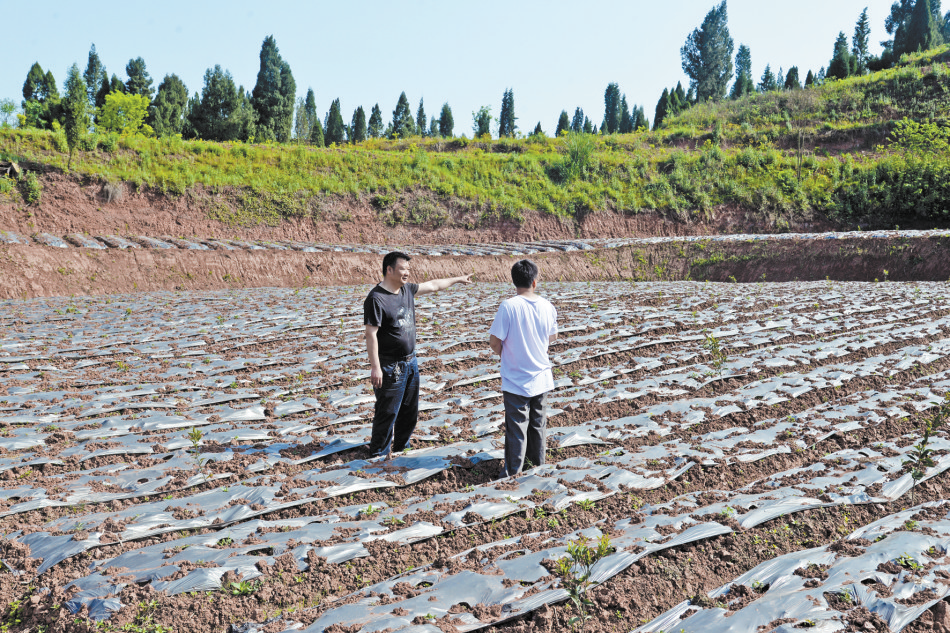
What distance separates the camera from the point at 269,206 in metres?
20.4

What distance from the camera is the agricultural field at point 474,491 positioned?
8.84 feet

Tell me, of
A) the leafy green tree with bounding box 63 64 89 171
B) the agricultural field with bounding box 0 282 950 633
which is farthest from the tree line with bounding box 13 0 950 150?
the agricultural field with bounding box 0 282 950 633

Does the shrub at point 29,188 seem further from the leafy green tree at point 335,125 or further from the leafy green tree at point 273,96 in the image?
the leafy green tree at point 335,125

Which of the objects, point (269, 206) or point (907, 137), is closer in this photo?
point (269, 206)

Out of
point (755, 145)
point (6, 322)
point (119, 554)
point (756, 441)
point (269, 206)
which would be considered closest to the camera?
point (119, 554)

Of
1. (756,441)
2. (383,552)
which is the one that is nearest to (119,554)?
(383,552)

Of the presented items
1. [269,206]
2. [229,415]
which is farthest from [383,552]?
[269,206]

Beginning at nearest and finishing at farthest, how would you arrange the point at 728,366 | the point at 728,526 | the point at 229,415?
1. the point at 728,526
2. the point at 229,415
3. the point at 728,366

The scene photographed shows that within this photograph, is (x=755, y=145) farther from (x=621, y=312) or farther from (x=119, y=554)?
(x=119, y=554)

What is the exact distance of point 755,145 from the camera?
30500 millimetres

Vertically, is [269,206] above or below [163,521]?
above

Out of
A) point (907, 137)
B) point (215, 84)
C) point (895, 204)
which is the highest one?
point (215, 84)

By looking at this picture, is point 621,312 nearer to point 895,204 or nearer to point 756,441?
point 756,441

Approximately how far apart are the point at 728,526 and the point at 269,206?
63.7 ft
